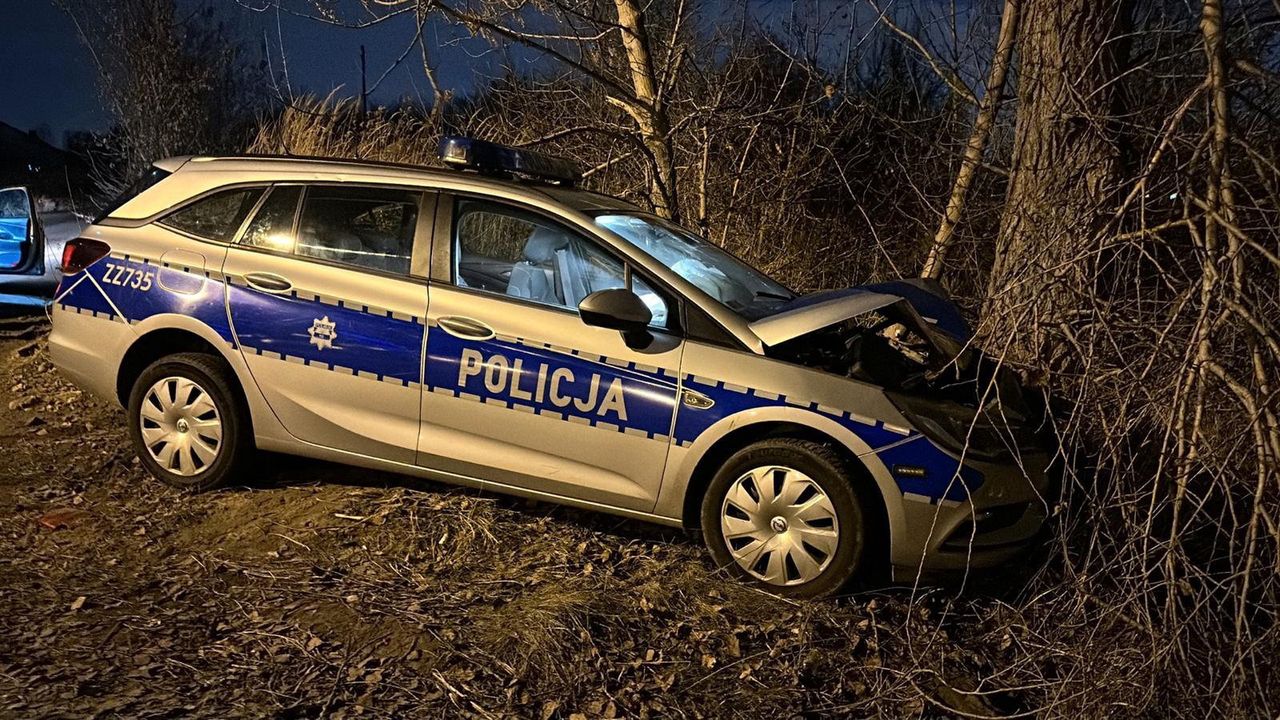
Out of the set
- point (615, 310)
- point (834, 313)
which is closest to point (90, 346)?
point (615, 310)

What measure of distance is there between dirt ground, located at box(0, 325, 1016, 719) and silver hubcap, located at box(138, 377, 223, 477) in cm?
18

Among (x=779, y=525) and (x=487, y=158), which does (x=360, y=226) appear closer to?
(x=487, y=158)

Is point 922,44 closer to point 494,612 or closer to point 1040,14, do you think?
point 1040,14

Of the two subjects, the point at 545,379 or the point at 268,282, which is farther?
the point at 268,282

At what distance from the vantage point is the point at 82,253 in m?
5.21

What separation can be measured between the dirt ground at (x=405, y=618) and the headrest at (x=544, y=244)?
1.20m

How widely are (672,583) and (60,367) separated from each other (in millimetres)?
3287

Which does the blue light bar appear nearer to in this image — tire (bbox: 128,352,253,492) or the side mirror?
the side mirror

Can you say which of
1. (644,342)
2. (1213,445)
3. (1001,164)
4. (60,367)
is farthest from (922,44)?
(60,367)

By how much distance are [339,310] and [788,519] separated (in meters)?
2.18

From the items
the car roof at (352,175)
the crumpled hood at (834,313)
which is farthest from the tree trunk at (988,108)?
the car roof at (352,175)

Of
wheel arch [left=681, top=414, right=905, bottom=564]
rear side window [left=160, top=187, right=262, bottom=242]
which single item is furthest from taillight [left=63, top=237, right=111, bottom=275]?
wheel arch [left=681, top=414, right=905, bottom=564]

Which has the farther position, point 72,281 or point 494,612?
point 72,281

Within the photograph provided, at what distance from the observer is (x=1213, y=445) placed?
347 cm
